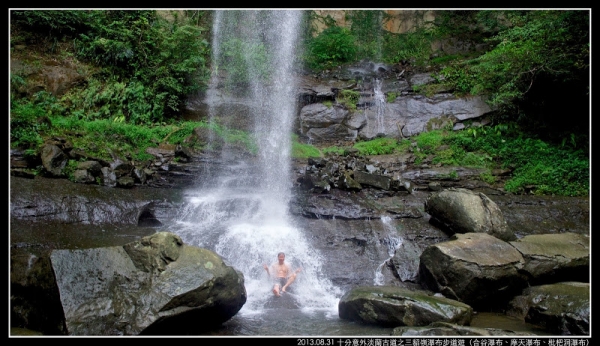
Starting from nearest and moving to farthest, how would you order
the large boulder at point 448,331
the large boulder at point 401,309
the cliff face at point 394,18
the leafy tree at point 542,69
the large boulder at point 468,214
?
the large boulder at point 448,331 → the large boulder at point 401,309 → the large boulder at point 468,214 → the leafy tree at point 542,69 → the cliff face at point 394,18

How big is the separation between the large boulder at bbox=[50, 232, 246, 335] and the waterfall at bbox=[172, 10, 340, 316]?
3.77ft

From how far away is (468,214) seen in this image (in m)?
7.48

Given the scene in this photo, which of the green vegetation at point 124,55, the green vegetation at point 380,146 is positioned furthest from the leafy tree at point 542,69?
the green vegetation at point 124,55

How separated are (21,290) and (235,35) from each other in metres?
14.1

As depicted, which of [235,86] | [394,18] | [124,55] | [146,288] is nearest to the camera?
[146,288]

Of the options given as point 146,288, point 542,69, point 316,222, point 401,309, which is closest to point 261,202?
point 316,222

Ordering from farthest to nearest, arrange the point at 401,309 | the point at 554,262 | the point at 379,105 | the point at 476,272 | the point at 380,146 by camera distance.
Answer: the point at 379,105 < the point at 380,146 < the point at 554,262 < the point at 476,272 < the point at 401,309

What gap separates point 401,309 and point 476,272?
1.62 metres

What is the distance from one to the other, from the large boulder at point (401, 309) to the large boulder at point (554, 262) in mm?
1912

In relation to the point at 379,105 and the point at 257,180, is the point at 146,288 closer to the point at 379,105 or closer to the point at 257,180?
the point at 257,180

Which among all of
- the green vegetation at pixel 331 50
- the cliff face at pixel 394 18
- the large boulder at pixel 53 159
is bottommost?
the large boulder at pixel 53 159

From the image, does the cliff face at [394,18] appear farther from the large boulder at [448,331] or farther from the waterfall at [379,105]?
the large boulder at [448,331]

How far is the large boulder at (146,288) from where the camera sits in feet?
13.3

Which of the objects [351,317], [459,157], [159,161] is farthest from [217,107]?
[351,317]
